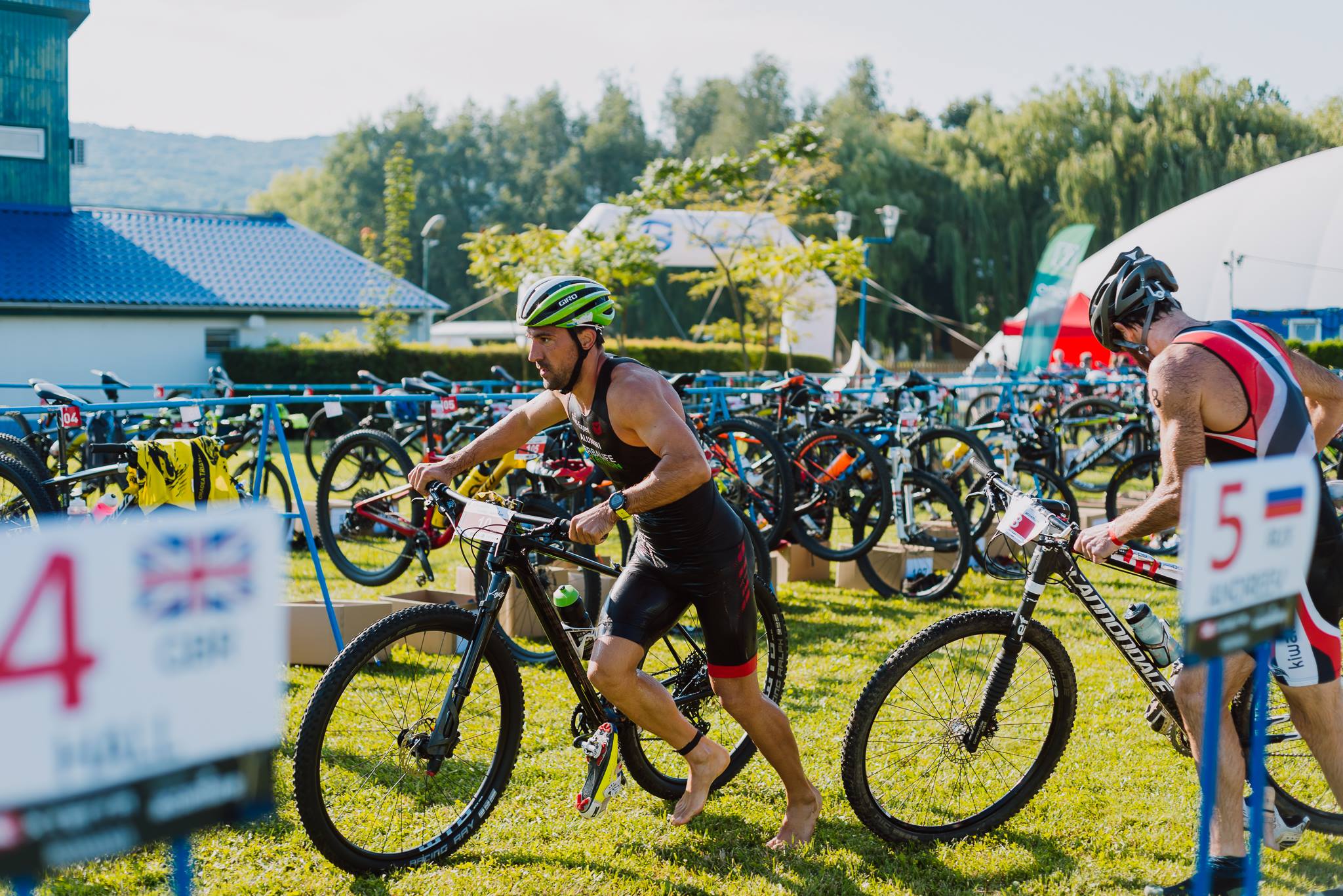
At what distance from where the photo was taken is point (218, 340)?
2619cm

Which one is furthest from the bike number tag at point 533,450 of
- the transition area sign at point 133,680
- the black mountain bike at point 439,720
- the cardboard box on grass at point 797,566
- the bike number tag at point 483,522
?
the transition area sign at point 133,680

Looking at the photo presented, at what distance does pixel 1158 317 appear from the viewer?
353 centimetres

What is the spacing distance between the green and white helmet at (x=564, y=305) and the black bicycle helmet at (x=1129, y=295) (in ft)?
4.95

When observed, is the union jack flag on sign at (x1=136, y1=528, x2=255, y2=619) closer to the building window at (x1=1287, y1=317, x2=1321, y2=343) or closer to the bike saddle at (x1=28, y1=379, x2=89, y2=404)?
the bike saddle at (x1=28, y1=379, x2=89, y2=404)

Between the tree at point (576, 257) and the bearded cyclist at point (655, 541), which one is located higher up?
the tree at point (576, 257)

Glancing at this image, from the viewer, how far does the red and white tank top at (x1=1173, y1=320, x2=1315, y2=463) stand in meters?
3.29

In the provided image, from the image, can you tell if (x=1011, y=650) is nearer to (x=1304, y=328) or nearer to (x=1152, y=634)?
(x=1152, y=634)

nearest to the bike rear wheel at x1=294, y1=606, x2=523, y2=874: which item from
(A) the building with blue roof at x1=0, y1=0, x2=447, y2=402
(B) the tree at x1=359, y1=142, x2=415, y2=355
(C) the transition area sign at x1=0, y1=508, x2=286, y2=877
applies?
(C) the transition area sign at x1=0, y1=508, x2=286, y2=877

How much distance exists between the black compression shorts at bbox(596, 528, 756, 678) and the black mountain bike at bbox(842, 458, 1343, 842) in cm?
43

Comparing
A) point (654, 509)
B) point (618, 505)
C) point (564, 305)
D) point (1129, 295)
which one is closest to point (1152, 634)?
point (1129, 295)

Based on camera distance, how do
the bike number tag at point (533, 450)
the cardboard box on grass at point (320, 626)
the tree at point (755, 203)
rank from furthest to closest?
the tree at point (755, 203)
the bike number tag at point (533, 450)
the cardboard box on grass at point (320, 626)

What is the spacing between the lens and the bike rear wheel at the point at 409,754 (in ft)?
11.1

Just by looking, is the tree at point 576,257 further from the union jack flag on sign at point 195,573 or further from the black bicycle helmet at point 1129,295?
the union jack flag on sign at point 195,573

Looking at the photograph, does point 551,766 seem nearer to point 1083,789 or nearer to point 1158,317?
point 1083,789
